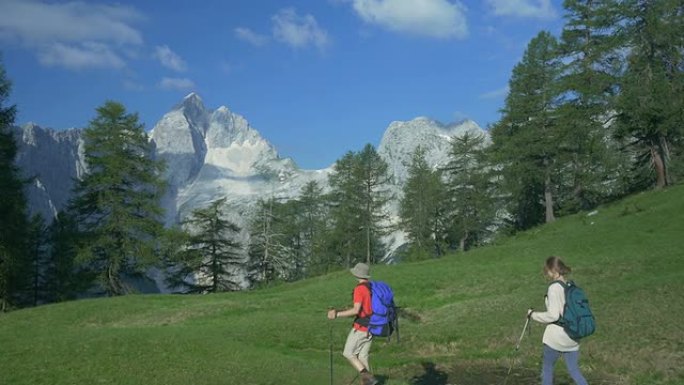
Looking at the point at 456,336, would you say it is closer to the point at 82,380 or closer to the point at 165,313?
the point at 82,380

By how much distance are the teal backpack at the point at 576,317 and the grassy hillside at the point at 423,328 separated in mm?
4958

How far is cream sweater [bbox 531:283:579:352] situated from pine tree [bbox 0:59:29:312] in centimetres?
3557

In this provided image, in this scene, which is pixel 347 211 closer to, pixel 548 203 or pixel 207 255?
pixel 207 255

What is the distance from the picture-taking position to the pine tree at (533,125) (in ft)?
168

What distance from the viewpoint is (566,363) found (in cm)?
933

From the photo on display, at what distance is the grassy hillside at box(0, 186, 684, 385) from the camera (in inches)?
534

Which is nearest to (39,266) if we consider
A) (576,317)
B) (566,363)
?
(566,363)

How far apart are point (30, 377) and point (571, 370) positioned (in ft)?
37.0

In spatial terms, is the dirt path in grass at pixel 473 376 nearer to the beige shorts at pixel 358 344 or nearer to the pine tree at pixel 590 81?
the beige shorts at pixel 358 344

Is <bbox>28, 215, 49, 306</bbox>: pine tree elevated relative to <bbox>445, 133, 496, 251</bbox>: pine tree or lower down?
lower down

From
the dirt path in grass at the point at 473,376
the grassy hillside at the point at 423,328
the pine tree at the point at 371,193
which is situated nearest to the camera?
the dirt path in grass at the point at 473,376

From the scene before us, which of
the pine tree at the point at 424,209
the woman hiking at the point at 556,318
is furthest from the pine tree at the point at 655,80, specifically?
the woman hiking at the point at 556,318

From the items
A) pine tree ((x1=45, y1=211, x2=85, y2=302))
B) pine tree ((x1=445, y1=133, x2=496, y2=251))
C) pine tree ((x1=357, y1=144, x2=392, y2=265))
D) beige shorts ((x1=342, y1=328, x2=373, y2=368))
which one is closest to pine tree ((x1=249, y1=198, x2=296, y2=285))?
pine tree ((x1=357, y1=144, x2=392, y2=265))

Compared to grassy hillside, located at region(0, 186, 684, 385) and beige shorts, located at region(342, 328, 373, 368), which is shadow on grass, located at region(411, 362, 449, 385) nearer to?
A: grassy hillside, located at region(0, 186, 684, 385)
